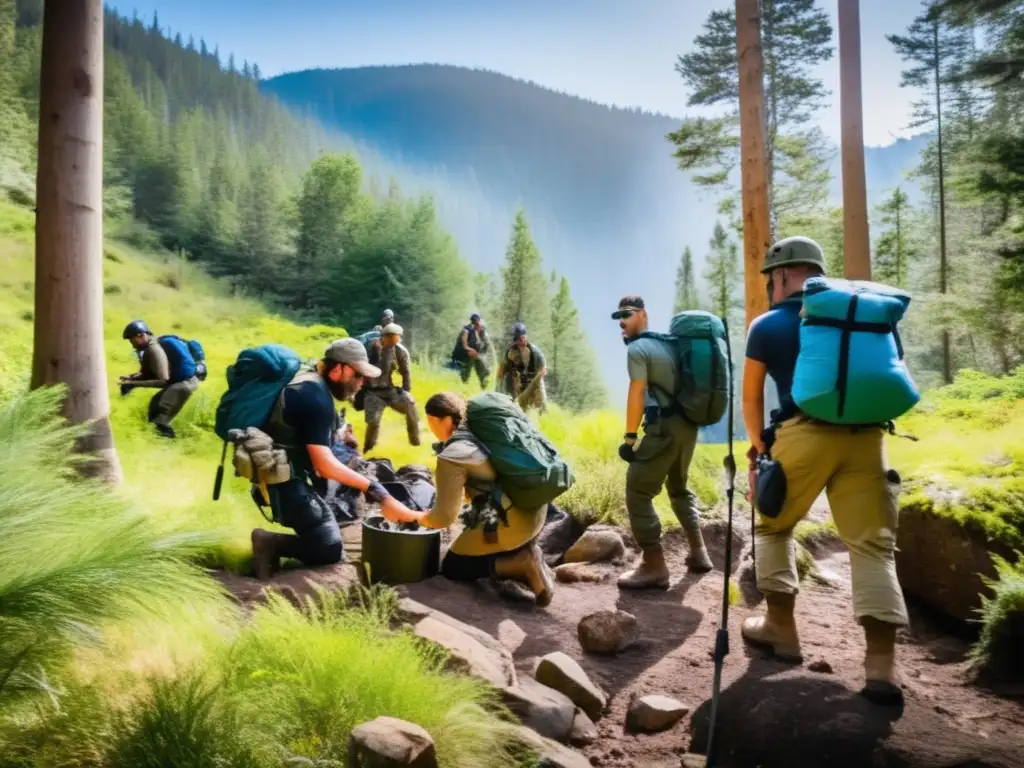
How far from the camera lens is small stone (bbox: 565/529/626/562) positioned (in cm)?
592

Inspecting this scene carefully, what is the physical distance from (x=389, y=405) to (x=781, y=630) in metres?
6.87

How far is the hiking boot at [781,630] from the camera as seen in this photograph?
3619 mm

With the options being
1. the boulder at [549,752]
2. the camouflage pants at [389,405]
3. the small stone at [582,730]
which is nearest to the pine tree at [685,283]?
the camouflage pants at [389,405]

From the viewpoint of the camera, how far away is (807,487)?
10.8 feet

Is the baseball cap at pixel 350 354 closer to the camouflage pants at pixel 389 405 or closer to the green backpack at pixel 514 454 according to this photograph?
the green backpack at pixel 514 454

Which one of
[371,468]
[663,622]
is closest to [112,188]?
[371,468]

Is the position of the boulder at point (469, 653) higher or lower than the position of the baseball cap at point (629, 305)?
lower

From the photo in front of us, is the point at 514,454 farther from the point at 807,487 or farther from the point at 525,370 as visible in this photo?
the point at 525,370

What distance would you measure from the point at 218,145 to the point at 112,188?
1647 centimetres

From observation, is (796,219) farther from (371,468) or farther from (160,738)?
(160,738)

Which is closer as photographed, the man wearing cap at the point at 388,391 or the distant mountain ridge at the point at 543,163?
the man wearing cap at the point at 388,391

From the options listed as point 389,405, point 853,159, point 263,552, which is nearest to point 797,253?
point 263,552

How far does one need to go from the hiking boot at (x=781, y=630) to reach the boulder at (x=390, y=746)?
2.15 m

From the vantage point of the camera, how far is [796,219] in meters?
19.9
